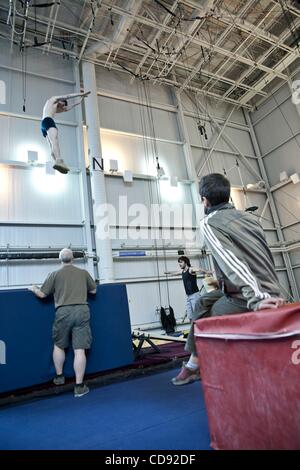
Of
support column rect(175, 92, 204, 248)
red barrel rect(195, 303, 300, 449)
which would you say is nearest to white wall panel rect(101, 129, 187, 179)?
support column rect(175, 92, 204, 248)

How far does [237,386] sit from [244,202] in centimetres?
983

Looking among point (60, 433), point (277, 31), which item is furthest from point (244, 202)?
point (60, 433)

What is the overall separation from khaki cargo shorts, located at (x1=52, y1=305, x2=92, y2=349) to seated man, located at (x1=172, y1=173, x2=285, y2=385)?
5.15ft

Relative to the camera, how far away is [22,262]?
20.8ft

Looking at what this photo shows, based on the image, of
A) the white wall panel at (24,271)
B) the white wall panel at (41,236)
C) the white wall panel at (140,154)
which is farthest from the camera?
the white wall panel at (140,154)

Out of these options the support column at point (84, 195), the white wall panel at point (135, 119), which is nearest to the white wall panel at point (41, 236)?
the support column at point (84, 195)

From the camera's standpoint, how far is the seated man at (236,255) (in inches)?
53.8

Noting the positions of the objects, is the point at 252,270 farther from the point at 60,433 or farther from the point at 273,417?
the point at 60,433

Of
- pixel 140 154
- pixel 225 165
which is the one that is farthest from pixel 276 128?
pixel 140 154

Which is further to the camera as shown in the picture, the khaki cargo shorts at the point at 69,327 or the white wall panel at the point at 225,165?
the white wall panel at the point at 225,165

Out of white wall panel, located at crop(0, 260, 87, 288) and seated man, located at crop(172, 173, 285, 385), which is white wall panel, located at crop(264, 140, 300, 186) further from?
seated man, located at crop(172, 173, 285, 385)

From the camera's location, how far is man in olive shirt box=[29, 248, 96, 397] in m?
2.77

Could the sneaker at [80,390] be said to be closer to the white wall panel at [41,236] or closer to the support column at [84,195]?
the support column at [84,195]

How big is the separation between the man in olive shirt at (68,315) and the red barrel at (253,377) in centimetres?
174
